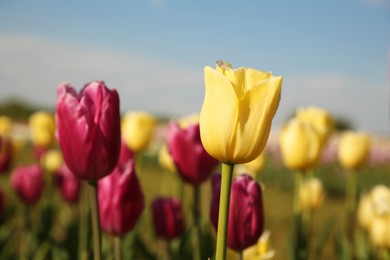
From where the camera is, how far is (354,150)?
2715 millimetres

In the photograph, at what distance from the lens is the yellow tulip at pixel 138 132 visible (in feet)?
8.27

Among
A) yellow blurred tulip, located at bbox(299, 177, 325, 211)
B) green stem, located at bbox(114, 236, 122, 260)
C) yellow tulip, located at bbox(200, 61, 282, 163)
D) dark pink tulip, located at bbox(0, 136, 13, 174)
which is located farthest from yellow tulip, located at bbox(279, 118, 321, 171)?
dark pink tulip, located at bbox(0, 136, 13, 174)

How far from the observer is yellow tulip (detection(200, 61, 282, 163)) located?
856 millimetres

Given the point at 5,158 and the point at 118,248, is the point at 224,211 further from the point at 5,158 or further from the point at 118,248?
the point at 5,158

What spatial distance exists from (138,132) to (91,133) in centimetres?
141

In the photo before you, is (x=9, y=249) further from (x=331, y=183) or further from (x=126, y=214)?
(x=331, y=183)

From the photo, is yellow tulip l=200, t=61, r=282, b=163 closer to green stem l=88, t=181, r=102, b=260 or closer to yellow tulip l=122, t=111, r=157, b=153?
green stem l=88, t=181, r=102, b=260

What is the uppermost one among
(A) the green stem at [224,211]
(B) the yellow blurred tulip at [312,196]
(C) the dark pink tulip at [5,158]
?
(A) the green stem at [224,211]

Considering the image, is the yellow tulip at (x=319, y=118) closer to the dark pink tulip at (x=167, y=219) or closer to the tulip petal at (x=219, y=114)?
the dark pink tulip at (x=167, y=219)

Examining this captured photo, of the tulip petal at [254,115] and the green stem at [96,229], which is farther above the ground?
the tulip petal at [254,115]

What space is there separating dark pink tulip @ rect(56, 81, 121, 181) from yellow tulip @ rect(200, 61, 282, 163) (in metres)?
0.31

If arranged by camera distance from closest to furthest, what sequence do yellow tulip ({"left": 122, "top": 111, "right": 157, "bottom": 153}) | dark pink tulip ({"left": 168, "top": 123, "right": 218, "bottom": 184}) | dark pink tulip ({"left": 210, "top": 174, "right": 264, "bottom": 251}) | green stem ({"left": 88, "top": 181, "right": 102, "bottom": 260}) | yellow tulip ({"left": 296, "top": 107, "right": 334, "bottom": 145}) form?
green stem ({"left": 88, "top": 181, "right": 102, "bottom": 260}), dark pink tulip ({"left": 210, "top": 174, "right": 264, "bottom": 251}), dark pink tulip ({"left": 168, "top": 123, "right": 218, "bottom": 184}), yellow tulip ({"left": 296, "top": 107, "right": 334, "bottom": 145}), yellow tulip ({"left": 122, "top": 111, "right": 157, "bottom": 153})

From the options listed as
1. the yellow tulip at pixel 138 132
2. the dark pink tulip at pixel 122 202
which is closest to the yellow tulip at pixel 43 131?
the yellow tulip at pixel 138 132

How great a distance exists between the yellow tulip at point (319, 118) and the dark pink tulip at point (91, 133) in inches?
51.8
